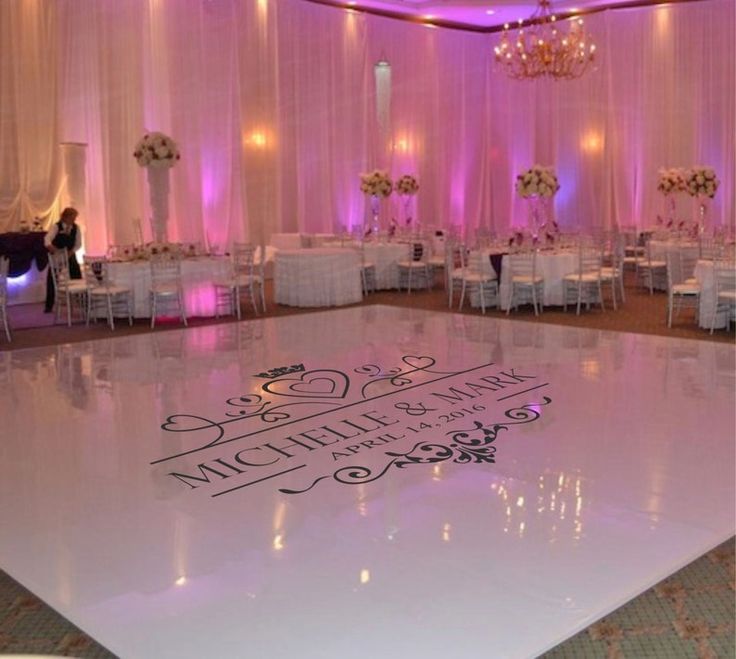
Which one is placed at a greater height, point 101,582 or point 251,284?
point 251,284

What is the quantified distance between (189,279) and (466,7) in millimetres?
9293

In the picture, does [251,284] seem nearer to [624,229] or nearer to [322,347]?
[322,347]

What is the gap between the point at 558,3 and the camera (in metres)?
16.6

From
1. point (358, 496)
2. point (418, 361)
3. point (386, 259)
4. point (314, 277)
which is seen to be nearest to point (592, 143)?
point (386, 259)

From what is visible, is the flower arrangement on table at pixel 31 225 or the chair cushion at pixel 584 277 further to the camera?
the flower arrangement on table at pixel 31 225

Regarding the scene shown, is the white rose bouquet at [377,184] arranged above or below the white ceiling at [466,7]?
below

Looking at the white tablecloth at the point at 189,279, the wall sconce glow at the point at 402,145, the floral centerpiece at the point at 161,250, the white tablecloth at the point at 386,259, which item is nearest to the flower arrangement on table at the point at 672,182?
the white tablecloth at the point at 386,259

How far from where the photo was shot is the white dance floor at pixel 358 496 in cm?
301

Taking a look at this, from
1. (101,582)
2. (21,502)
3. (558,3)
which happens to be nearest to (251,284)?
(21,502)

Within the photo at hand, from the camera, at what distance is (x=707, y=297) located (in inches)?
361

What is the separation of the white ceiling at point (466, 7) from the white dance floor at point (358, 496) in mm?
10955

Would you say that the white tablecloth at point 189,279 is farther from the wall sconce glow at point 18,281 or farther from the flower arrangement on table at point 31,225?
the flower arrangement on table at point 31,225

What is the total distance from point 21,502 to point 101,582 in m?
1.12

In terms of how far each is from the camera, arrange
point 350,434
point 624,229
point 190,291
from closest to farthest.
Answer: point 350,434
point 190,291
point 624,229
